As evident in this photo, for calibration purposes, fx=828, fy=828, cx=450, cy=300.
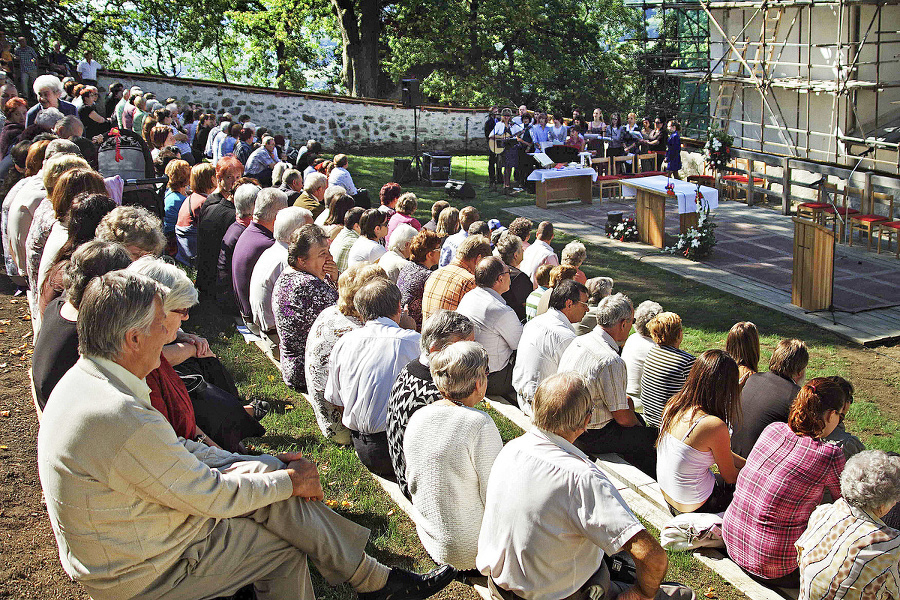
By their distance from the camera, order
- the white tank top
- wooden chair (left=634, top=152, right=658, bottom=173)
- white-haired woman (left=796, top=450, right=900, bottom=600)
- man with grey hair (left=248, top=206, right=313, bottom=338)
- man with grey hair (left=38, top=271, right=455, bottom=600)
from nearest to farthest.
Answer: man with grey hair (left=38, top=271, right=455, bottom=600) → white-haired woman (left=796, top=450, right=900, bottom=600) → the white tank top → man with grey hair (left=248, top=206, right=313, bottom=338) → wooden chair (left=634, top=152, right=658, bottom=173)

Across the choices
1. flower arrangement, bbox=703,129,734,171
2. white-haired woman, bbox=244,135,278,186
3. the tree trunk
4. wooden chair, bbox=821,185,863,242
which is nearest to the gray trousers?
white-haired woman, bbox=244,135,278,186

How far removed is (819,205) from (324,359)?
1051 centimetres

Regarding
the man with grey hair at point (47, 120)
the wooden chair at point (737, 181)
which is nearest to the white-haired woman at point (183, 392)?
the man with grey hair at point (47, 120)

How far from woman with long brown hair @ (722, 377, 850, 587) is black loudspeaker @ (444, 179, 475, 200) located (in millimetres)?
11809

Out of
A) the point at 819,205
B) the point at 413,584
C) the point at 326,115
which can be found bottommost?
the point at 413,584

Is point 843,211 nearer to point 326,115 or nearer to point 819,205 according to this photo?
point 819,205

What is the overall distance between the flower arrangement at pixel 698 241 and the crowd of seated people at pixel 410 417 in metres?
5.20

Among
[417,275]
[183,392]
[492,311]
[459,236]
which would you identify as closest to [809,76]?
[459,236]

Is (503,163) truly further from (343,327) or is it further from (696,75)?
(343,327)

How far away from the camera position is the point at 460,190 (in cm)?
1530

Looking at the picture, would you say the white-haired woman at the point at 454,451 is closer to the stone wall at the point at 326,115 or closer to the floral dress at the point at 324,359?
the floral dress at the point at 324,359

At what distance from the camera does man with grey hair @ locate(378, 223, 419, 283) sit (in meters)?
6.59

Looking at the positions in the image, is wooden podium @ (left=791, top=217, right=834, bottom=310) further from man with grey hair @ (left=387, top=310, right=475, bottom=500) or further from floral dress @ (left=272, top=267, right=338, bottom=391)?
man with grey hair @ (left=387, top=310, right=475, bottom=500)

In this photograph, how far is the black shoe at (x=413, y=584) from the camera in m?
3.52
